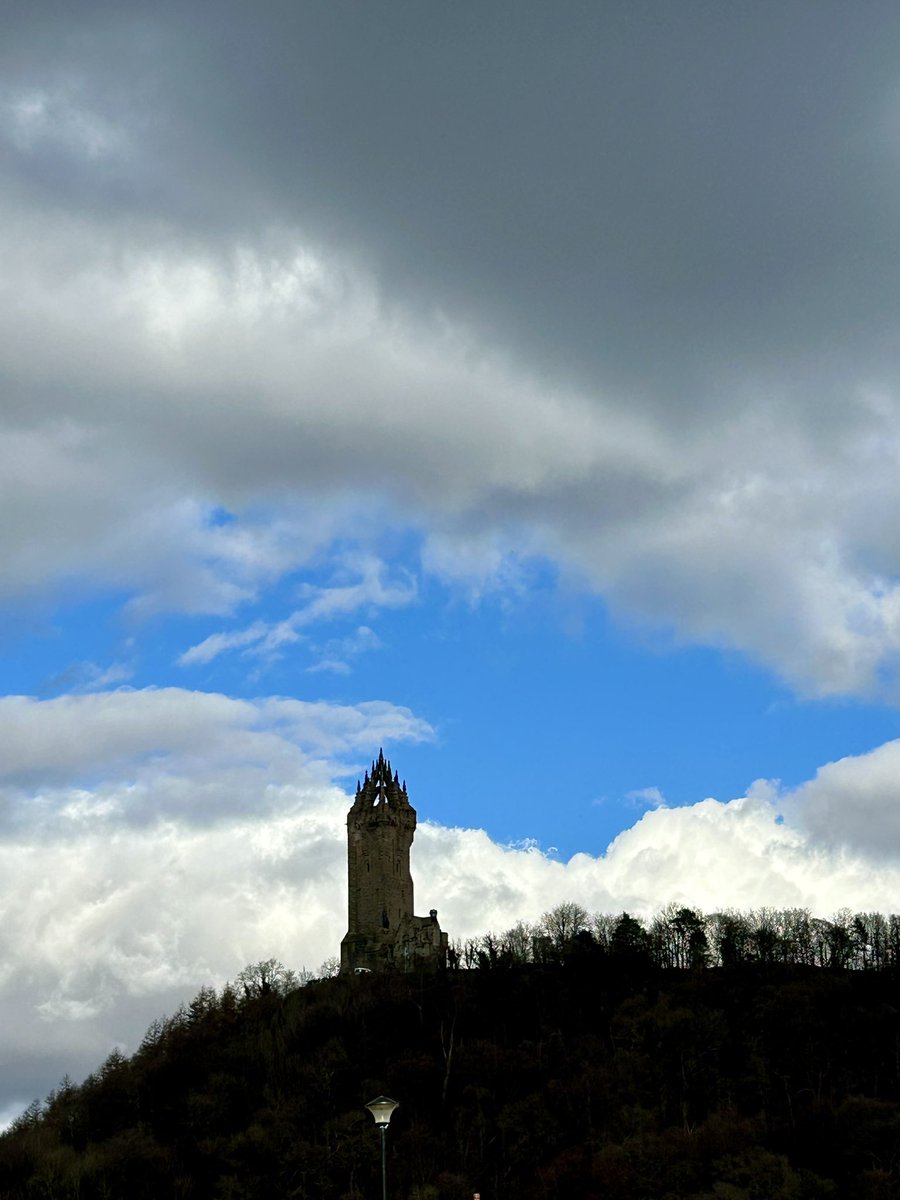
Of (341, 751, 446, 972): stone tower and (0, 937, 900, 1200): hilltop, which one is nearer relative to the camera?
(0, 937, 900, 1200): hilltop

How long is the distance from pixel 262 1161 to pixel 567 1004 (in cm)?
4009

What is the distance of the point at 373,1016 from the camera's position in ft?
428

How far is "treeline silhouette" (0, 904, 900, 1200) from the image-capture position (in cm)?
9738

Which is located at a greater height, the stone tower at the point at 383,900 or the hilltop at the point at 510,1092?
the stone tower at the point at 383,900

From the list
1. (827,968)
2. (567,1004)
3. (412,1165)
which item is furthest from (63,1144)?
(827,968)

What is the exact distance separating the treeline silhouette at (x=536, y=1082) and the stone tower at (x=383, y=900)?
3232 millimetres

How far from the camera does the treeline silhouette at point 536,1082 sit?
97375 millimetres

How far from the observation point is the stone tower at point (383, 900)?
142625mm

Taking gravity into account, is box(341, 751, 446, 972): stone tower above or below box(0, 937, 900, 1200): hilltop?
above

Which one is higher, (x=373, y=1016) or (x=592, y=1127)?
(x=373, y=1016)

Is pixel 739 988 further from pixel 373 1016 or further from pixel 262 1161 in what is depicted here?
pixel 262 1161

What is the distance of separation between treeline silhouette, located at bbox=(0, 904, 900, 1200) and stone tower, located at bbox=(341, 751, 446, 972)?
3.23 metres

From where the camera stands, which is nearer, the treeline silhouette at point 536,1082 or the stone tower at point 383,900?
the treeline silhouette at point 536,1082

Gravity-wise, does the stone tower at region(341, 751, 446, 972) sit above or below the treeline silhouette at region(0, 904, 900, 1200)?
above
